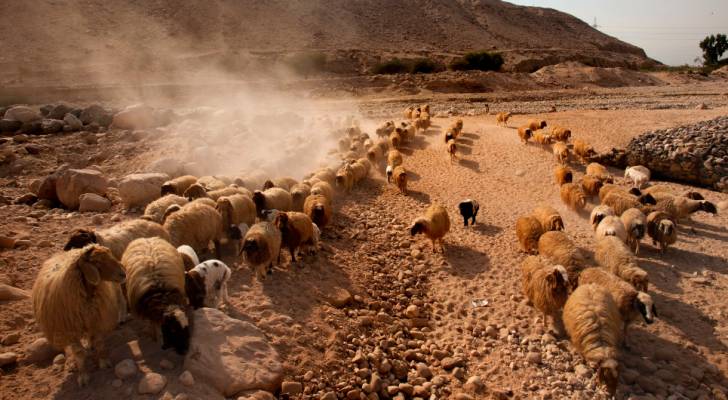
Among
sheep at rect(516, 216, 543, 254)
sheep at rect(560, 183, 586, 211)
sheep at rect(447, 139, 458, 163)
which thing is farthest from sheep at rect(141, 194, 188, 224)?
sheep at rect(447, 139, 458, 163)

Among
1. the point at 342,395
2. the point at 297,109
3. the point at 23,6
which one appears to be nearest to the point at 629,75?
the point at 297,109

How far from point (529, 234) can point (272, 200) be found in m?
5.96

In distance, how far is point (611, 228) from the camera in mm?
9438

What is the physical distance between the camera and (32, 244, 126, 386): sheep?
482 centimetres

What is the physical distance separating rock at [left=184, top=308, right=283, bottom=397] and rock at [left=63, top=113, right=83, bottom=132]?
18858 mm

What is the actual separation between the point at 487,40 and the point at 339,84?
145ft

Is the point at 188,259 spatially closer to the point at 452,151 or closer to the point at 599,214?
the point at 599,214

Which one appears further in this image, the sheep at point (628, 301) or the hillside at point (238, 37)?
the hillside at point (238, 37)

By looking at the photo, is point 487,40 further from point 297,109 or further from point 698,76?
point 297,109

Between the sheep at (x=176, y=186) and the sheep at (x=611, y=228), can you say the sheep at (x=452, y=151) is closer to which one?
the sheep at (x=611, y=228)

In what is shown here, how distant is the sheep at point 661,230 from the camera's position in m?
9.58

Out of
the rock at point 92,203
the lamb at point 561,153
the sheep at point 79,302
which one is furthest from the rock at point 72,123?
the lamb at point 561,153

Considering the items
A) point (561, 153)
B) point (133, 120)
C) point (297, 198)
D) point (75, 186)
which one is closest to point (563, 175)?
point (561, 153)

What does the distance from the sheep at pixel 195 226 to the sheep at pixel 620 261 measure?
754 cm
